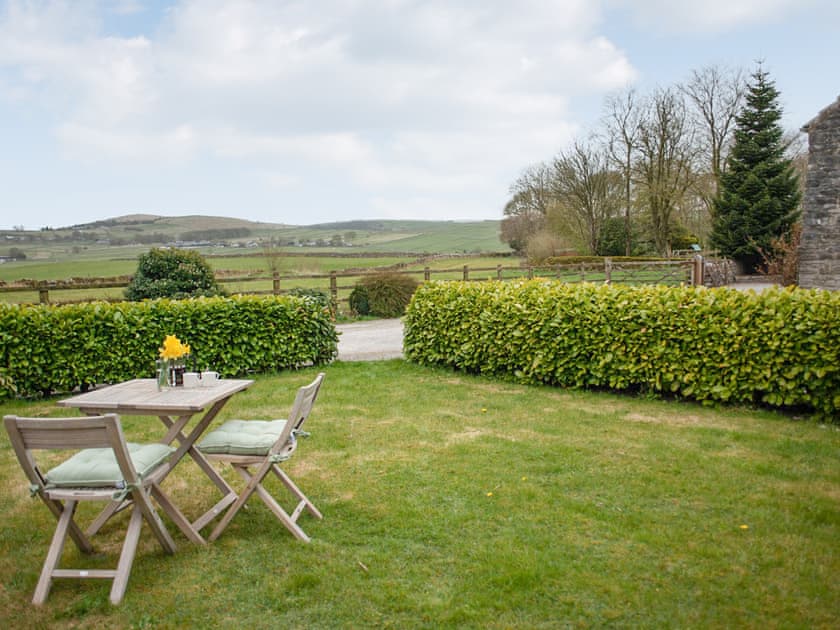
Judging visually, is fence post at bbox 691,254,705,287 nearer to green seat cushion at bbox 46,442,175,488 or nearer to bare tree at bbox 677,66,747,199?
bare tree at bbox 677,66,747,199

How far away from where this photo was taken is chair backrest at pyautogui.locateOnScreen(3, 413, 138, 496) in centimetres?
301

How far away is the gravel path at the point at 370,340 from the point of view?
10.9 m

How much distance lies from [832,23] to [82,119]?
12287mm

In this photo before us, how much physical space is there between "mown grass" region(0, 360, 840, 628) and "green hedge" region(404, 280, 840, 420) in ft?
1.68

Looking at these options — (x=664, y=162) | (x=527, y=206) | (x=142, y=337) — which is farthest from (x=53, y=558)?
(x=527, y=206)

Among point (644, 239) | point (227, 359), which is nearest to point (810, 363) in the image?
point (227, 359)

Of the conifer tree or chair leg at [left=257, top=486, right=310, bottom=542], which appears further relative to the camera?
the conifer tree

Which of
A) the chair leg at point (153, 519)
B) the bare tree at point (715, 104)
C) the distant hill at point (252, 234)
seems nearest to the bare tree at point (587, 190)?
the bare tree at point (715, 104)

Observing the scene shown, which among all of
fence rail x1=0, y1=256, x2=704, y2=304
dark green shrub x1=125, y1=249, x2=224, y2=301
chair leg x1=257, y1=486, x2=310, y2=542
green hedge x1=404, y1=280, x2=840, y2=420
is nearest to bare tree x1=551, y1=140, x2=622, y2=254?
fence rail x1=0, y1=256, x2=704, y2=304

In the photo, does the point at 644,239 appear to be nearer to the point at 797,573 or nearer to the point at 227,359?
the point at 227,359

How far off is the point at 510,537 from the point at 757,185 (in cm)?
2937

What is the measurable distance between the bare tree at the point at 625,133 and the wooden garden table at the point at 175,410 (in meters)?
32.7

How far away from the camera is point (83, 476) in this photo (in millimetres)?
3236

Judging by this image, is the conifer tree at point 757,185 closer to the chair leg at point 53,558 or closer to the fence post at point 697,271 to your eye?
the fence post at point 697,271
